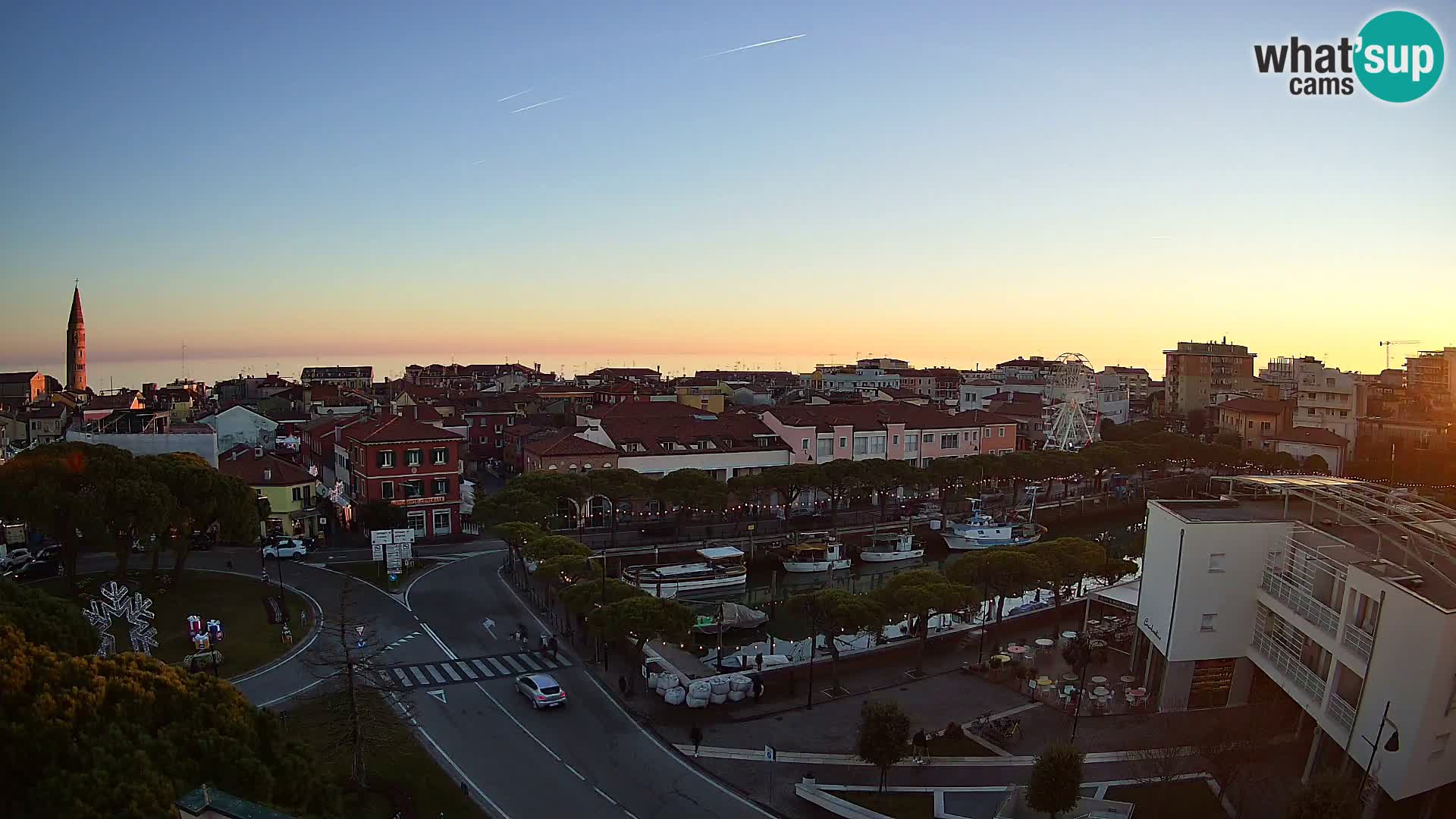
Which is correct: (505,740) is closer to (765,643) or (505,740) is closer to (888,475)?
(765,643)

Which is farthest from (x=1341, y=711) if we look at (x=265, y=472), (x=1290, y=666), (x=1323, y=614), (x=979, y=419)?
(x=979, y=419)

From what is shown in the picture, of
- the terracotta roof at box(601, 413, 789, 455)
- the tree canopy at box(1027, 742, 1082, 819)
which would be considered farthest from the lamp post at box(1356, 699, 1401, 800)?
the terracotta roof at box(601, 413, 789, 455)

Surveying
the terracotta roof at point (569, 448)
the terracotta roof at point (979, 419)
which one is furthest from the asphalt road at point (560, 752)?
the terracotta roof at point (979, 419)

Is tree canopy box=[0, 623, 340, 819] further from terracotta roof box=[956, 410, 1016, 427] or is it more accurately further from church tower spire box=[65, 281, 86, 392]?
church tower spire box=[65, 281, 86, 392]

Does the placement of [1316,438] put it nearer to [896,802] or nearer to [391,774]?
[896,802]

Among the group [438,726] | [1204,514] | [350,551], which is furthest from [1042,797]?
[350,551]

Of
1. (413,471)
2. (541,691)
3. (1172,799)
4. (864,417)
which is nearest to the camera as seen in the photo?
(1172,799)
